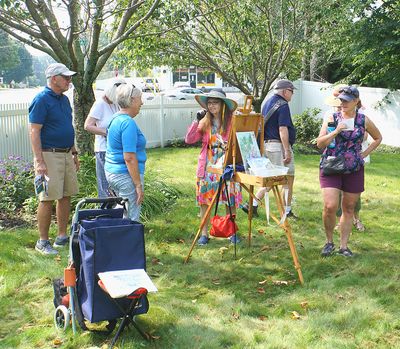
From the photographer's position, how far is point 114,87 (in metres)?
5.73

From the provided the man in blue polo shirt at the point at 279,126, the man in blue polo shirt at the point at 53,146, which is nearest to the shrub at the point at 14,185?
the man in blue polo shirt at the point at 53,146

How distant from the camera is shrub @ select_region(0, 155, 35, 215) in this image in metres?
7.43

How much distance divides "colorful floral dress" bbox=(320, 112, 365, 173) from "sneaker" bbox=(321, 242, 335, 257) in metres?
0.90

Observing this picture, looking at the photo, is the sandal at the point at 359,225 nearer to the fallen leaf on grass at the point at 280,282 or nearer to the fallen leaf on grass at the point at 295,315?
the fallen leaf on grass at the point at 280,282

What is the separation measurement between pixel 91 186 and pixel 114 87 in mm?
2335

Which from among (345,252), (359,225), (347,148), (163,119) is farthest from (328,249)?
(163,119)

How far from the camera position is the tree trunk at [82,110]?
8.06 m

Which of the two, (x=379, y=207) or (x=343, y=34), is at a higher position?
(x=343, y=34)

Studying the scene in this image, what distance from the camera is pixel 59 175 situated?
5777 millimetres

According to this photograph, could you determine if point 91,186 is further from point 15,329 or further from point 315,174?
point 315,174

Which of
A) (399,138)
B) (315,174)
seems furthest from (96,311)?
(399,138)

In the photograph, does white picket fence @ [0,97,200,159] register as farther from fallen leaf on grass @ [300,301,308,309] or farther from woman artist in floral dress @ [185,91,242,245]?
fallen leaf on grass @ [300,301,308,309]

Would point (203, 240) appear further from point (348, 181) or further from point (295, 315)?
point (295, 315)

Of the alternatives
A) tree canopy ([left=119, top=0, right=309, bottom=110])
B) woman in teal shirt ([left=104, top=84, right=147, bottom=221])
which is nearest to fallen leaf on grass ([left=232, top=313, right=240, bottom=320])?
woman in teal shirt ([left=104, top=84, right=147, bottom=221])
